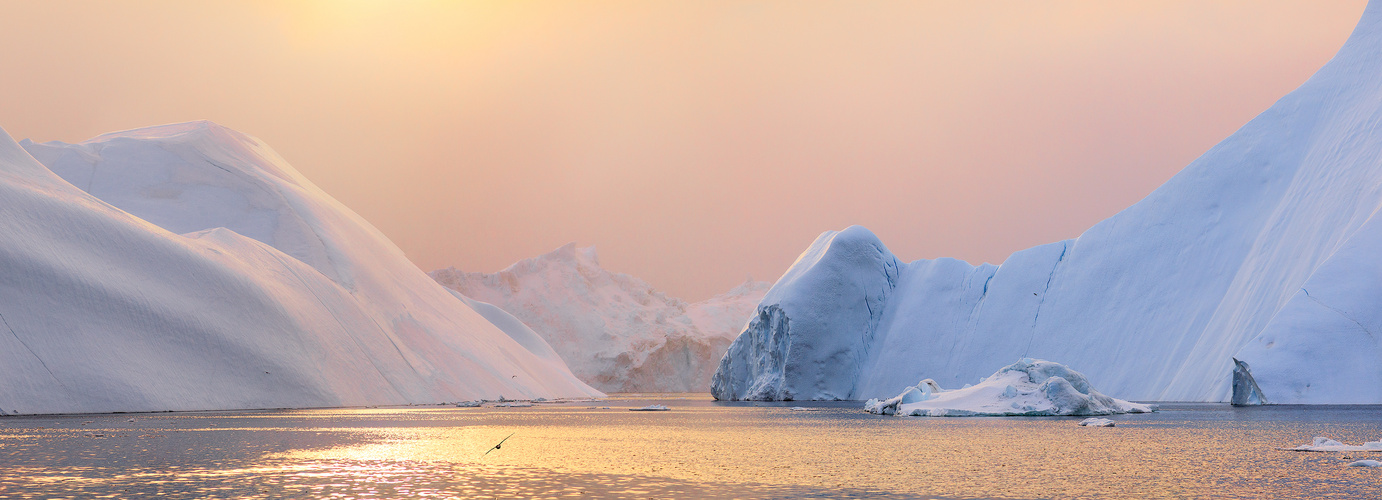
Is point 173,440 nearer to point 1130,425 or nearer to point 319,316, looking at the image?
point 1130,425

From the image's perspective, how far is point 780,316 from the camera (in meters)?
56.7

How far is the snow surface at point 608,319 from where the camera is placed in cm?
11231

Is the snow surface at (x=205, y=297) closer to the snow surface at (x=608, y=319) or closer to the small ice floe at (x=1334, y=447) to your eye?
the small ice floe at (x=1334, y=447)

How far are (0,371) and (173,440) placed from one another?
16.8 metres

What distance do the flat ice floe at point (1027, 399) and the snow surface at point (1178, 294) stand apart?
577 cm

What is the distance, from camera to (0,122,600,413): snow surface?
35.5 meters

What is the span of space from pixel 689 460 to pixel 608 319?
339 ft

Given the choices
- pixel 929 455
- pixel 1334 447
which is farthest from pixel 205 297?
pixel 1334 447

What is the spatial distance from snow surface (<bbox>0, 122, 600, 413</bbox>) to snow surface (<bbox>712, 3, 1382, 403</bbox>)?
16.9 metres

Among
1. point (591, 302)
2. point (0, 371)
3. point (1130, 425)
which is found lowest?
point (1130, 425)

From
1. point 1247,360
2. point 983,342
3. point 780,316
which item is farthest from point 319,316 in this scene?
point 1247,360

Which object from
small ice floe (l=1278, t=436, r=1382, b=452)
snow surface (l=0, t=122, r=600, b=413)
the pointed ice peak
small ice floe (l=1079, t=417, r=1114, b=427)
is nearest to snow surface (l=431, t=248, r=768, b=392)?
the pointed ice peak

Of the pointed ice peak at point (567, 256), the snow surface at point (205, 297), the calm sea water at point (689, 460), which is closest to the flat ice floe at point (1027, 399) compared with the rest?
the calm sea water at point (689, 460)

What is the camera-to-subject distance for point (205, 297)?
4178 centimetres
